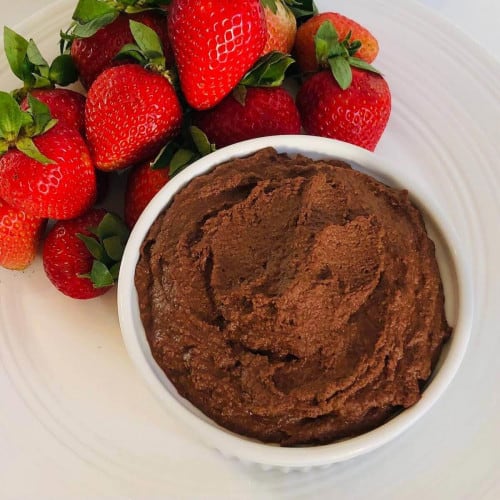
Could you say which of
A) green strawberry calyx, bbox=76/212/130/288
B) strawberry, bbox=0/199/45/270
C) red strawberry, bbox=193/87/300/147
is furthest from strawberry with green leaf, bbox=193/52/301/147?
strawberry, bbox=0/199/45/270

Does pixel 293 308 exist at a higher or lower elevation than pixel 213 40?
lower

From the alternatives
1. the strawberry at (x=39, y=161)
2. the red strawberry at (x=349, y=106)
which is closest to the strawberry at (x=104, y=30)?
the strawberry at (x=39, y=161)

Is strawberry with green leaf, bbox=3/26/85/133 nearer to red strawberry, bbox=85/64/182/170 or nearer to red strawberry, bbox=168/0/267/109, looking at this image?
red strawberry, bbox=85/64/182/170

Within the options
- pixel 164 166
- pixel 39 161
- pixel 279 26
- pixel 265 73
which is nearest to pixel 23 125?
pixel 39 161

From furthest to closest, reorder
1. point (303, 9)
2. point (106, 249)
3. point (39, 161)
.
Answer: point (303, 9), point (106, 249), point (39, 161)

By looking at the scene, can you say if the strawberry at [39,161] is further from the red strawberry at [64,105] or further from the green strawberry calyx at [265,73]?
the green strawberry calyx at [265,73]

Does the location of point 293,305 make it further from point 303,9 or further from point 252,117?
point 303,9

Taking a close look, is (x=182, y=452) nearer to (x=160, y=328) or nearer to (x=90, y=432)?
(x=90, y=432)

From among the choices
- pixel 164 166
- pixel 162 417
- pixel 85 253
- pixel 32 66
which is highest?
pixel 32 66
